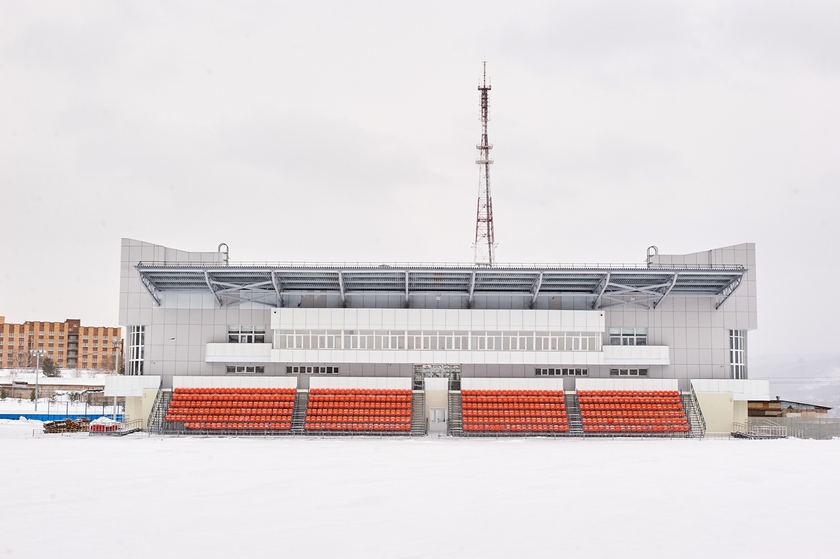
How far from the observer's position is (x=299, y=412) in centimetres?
4503

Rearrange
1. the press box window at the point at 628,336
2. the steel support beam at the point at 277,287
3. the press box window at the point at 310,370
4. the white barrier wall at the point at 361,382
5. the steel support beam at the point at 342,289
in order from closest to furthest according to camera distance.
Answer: the steel support beam at the point at 277,287, the steel support beam at the point at 342,289, the white barrier wall at the point at 361,382, the press box window at the point at 310,370, the press box window at the point at 628,336

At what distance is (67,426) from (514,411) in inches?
1113

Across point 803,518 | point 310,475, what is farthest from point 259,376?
point 803,518

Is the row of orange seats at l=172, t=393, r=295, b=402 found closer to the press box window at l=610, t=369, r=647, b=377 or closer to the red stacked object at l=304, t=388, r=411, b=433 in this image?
the red stacked object at l=304, t=388, r=411, b=433

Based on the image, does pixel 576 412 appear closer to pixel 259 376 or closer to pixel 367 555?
pixel 259 376

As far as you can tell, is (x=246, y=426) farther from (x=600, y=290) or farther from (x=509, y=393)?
(x=600, y=290)

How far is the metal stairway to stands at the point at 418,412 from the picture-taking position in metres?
44.1

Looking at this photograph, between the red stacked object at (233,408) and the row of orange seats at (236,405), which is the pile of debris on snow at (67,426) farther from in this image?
the row of orange seats at (236,405)

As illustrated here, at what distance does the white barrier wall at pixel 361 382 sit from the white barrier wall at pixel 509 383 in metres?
4.21

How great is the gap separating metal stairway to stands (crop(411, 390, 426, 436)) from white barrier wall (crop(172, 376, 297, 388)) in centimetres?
802

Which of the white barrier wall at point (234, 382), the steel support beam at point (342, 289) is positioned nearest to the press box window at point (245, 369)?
the white barrier wall at point (234, 382)

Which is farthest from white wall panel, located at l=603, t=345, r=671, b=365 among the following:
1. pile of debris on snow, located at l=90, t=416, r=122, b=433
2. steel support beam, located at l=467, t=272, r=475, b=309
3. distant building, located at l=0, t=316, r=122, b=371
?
distant building, located at l=0, t=316, r=122, b=371

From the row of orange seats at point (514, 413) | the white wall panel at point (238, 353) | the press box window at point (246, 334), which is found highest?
the press box window at point (246, 334)

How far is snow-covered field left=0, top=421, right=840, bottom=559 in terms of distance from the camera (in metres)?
16.2
